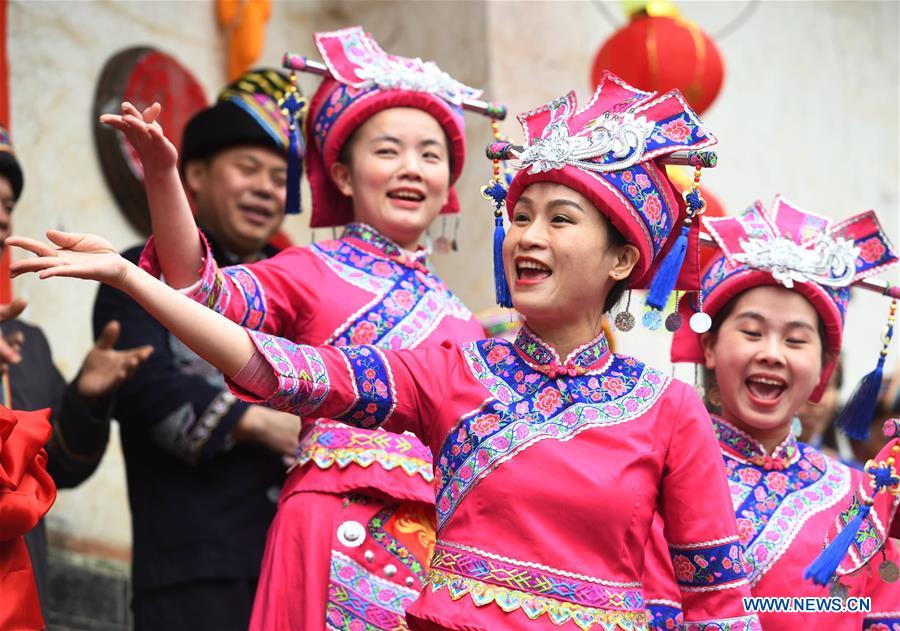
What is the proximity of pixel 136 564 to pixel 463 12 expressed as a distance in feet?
8.47

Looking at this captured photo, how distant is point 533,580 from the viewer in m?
2.52

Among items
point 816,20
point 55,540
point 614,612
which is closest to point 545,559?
point 614,612

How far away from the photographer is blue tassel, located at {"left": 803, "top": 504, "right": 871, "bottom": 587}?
2734 mm

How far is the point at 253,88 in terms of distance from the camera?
4.41 metres

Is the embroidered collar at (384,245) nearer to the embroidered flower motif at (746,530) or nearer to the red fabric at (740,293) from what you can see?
the red fabric at (740,293)

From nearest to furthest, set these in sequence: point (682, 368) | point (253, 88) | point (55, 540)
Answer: point (253, 88) → point (55, 540) → point (682, 368)

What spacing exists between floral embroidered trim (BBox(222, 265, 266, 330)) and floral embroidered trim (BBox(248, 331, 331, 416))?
49cm

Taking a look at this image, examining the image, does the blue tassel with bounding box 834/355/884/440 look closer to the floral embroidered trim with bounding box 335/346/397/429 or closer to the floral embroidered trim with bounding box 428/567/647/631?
the floral embroidered trim with bounding box 428/567/647/631

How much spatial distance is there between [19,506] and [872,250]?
1.99 meters

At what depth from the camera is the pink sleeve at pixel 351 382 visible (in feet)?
8.10

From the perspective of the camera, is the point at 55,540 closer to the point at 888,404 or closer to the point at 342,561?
the point at 342,561

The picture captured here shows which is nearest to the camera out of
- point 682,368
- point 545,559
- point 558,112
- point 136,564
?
point 545,559

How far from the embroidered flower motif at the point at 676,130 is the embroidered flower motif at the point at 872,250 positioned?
968mm

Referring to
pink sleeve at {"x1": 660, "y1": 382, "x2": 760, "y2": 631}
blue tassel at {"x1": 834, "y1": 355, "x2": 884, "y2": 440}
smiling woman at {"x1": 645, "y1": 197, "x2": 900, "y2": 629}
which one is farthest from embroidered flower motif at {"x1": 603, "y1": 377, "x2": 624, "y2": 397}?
blue tassel at {"x1": 834, "y1": 355, "x2": 884, "y2": 440}
